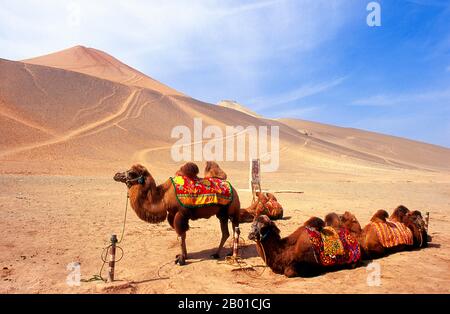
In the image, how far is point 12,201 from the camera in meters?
13.7

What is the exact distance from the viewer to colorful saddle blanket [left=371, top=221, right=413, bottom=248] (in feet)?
23.6

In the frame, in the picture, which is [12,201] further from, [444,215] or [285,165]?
[285,165]

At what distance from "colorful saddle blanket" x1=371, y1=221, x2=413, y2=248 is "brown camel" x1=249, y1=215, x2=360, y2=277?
3.18ft

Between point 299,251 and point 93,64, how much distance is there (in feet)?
367

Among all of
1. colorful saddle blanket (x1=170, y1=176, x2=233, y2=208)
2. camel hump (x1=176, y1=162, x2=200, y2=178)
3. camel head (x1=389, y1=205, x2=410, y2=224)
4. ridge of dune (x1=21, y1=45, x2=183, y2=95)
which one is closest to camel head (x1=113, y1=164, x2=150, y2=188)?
colorful saddle blanket (x1=170, y1=176, x2=233, y2=208)

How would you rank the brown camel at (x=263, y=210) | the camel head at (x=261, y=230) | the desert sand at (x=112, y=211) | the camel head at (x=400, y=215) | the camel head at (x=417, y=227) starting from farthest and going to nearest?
the brown camel at (x=263, y=210)
the camel head at (x=400, y=215)
the camel head at (x=417, y=227)
the camel head at (x=261, y=230)
the desert sand at (x=112, y=211)

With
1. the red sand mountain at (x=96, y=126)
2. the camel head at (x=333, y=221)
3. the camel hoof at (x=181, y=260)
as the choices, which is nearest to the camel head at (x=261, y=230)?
the camel hoof at (x=181, y=260)

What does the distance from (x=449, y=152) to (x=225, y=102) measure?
3272 inches

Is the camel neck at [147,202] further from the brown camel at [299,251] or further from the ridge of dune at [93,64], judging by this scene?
the ridge of dune at [93,64]

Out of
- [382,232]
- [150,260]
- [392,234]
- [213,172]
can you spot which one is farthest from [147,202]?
[392,234]

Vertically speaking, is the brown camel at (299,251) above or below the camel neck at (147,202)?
below

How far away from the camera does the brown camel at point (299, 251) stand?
20.1ft

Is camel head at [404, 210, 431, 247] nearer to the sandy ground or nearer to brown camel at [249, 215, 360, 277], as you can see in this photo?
the sandy ground

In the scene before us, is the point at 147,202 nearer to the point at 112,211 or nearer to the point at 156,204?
the point at 156,204
